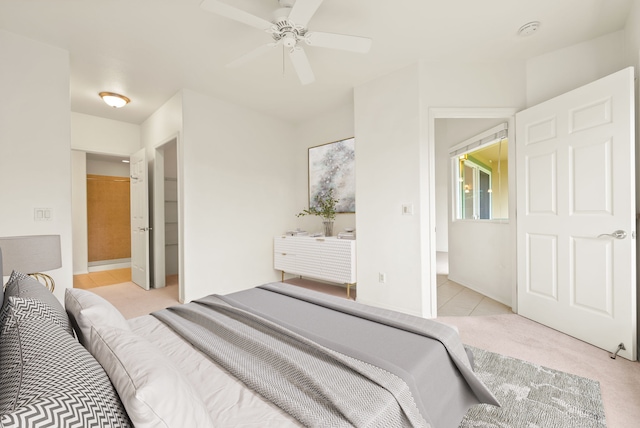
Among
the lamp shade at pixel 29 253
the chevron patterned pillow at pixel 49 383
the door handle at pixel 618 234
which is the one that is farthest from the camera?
the door handle at pixel 618 234

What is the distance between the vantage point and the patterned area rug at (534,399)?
1.47 metres

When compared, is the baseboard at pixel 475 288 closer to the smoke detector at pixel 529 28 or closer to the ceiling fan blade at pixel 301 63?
the smoke detector at pixel 529 28

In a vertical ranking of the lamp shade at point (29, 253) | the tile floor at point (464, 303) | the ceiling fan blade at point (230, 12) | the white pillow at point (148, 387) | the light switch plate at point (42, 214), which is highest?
the ceiling fan blade at point (230, 12)

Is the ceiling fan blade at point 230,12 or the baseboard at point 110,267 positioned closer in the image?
the ceiling fan blade at point 230,12

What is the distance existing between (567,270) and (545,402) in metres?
1.38

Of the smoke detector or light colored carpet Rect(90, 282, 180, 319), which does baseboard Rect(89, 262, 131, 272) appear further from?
the smoke detector

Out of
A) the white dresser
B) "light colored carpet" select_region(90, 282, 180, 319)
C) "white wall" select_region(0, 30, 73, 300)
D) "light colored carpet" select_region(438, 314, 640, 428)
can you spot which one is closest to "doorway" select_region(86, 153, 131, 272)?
"light colored carpet" select_region(90, 282, 180, 319)

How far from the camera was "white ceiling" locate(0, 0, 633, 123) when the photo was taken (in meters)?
2.19

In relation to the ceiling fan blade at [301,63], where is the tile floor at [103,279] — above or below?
below

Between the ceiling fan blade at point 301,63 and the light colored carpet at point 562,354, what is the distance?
102 inches

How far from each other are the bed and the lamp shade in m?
0.66

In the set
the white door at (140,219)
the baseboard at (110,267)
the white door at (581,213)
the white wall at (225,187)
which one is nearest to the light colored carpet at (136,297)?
the white door at (140,219)

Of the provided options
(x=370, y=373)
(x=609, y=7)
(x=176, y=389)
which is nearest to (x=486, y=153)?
(x=609, y=7)

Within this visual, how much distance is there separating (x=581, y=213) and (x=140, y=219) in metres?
5.26
